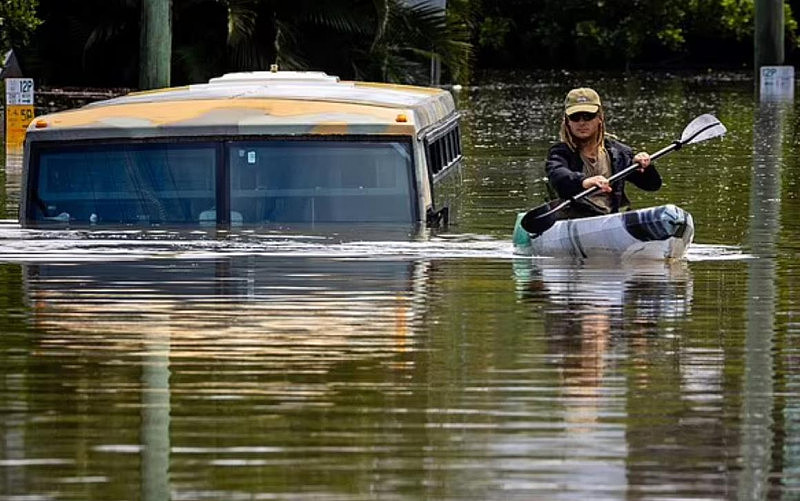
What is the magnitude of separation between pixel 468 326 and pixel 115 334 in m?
1.75

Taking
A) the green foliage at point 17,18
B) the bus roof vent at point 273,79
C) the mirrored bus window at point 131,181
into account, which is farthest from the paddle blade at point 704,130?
the green foliage at point 17,18

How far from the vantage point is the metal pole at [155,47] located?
27.0 meters

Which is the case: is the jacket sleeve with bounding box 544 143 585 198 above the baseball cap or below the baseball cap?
below

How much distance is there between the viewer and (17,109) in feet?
101

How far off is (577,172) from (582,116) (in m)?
0.36

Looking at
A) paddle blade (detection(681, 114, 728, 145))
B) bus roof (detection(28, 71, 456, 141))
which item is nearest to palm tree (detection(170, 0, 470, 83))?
bus roof (detection(28, 71, 456, 141))

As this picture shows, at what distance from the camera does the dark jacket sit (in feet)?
50.2

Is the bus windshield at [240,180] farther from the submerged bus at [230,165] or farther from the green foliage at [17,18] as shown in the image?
the green foliage at [17,18]

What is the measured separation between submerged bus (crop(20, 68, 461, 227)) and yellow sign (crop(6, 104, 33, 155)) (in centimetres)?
1354

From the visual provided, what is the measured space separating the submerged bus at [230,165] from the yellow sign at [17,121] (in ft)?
44.4

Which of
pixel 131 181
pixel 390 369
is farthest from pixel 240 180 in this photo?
pixel 390 369

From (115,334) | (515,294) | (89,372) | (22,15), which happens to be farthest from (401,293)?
(22,15)

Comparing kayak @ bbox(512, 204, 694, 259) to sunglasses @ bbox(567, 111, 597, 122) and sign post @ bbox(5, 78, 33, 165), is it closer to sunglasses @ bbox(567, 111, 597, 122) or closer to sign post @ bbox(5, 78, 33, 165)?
sunglasses @ bbox(567, 111, 597, 122)

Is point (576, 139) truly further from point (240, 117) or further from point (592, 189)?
point (240, 117)
